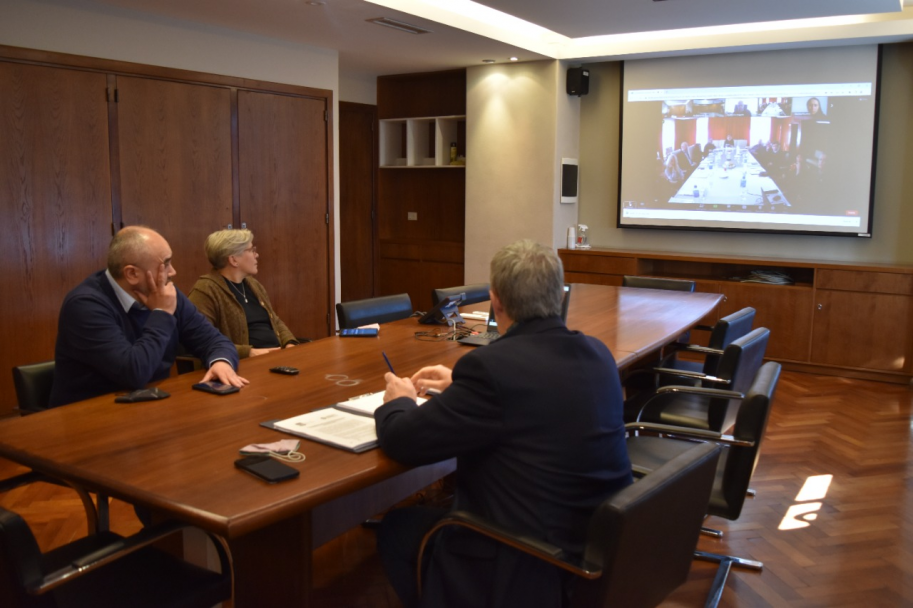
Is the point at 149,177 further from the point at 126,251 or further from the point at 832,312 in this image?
the point at 832,312

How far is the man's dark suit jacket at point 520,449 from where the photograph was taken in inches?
72.0

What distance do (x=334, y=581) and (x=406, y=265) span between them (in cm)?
599

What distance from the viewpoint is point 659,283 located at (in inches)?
225

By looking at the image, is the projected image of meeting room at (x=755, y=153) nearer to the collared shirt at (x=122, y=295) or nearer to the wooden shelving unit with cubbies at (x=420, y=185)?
the wooden shelving unit with cubbies at (x=420, y=185)

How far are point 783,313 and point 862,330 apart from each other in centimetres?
61

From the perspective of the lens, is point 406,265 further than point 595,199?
Yes

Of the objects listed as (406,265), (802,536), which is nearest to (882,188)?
(802,536)

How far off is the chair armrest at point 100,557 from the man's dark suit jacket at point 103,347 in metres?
0.89

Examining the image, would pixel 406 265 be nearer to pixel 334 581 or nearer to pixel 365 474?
pixel 334 581

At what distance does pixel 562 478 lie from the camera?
6.06ft

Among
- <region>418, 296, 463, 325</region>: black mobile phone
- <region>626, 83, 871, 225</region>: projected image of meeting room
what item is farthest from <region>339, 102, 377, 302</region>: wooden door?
<region>418, 296, 463, 325</region>: black mobile phone

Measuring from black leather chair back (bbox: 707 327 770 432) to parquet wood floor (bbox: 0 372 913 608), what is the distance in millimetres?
574

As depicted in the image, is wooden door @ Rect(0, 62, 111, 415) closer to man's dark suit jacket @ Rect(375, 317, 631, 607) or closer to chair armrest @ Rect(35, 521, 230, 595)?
chair armrest @ Rect(35, 521, 230, 595)

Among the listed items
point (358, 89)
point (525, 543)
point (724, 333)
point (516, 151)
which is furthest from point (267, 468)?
point (358, 89)
